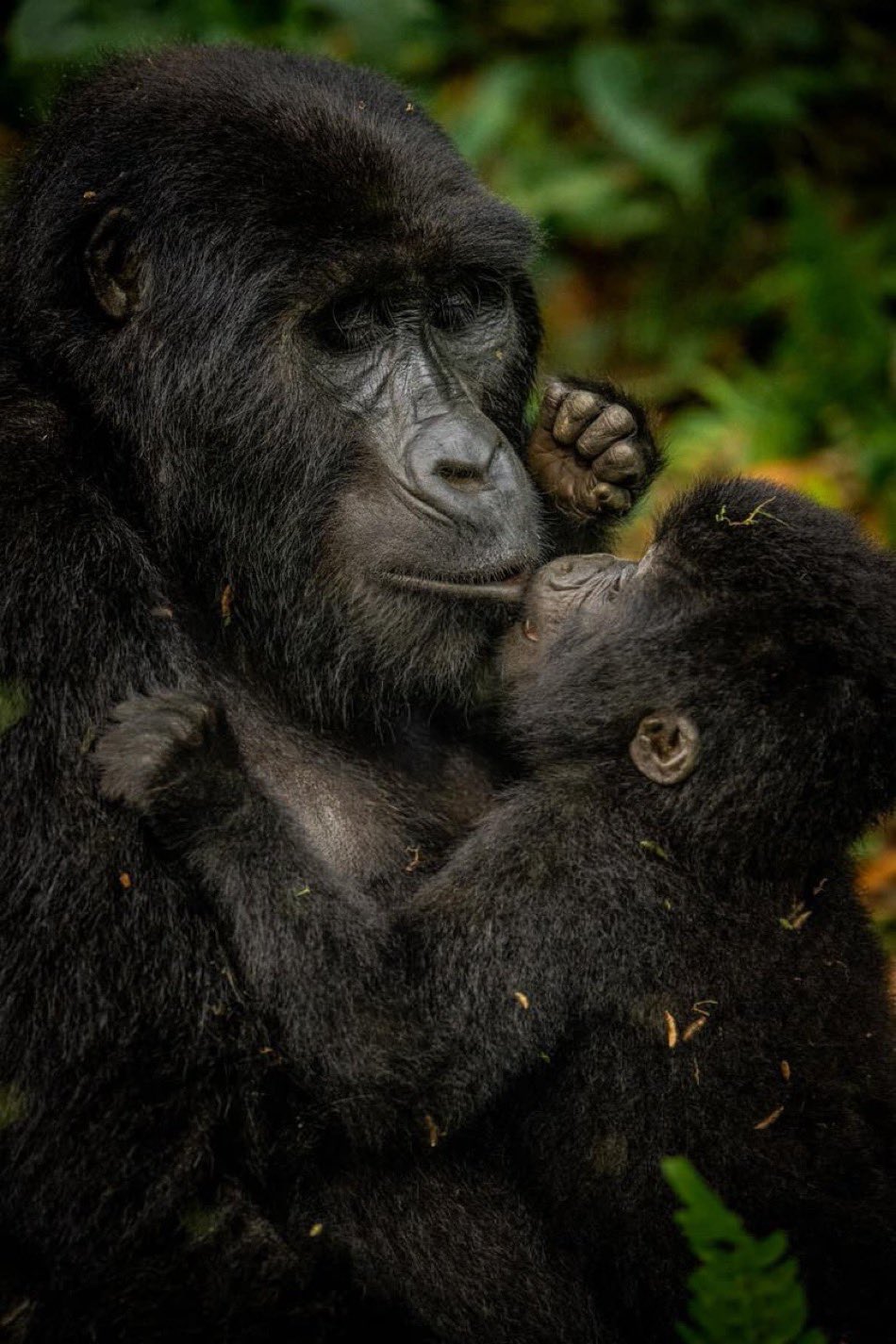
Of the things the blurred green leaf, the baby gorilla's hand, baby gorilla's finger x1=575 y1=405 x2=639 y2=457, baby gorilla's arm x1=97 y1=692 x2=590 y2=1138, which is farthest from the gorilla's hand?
the blurred green leaf

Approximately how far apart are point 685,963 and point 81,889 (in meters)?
1.35

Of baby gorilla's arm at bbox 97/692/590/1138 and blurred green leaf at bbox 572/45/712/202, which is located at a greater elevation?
blurred green leaf at bbox 572/45/712/202

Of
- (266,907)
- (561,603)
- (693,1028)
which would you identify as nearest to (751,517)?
(561,603)

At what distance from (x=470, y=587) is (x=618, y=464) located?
87 centimetres

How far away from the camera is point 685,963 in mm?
3510

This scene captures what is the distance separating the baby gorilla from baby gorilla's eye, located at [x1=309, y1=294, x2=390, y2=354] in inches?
38.3

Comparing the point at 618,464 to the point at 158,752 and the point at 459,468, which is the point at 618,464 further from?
the point at 158,752

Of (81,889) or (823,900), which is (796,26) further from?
(81,889)

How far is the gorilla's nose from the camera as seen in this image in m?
3.66

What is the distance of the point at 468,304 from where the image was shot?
404cm

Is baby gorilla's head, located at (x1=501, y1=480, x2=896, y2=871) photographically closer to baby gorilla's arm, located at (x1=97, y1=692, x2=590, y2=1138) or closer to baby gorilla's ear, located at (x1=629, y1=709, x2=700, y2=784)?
baby gorilla's ear, located at (x1=629, y1=709, x2=700, y2=784)

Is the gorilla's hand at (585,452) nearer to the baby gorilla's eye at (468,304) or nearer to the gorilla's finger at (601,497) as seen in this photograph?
the gorilla's finger at (601,497)

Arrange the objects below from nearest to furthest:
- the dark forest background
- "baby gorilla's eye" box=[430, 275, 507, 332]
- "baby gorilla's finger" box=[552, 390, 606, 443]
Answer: "baby gorilla's eye" box=[430, 275, 507, 332], "baby gorilla's finger" box=[552, 390, 606, 443], the dark forest background

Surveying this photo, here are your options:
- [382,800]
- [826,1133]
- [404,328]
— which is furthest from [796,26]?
[826,1133]
